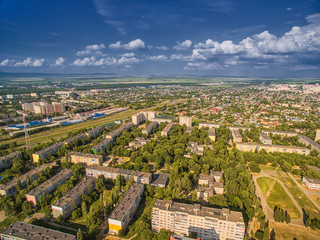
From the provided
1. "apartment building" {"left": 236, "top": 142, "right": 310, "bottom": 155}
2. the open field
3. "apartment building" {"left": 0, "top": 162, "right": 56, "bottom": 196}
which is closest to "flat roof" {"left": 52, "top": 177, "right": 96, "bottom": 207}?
"apartment building" {"left": 0, "top": 162, "right": 56, "bottom": 196}

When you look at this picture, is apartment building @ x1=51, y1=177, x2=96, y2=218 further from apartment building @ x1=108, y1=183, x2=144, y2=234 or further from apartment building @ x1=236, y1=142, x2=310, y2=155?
apartment building @ x1=236, y1=142, x2=310, y2=155

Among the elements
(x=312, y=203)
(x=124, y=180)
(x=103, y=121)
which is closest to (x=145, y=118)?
(x=103, y=121)

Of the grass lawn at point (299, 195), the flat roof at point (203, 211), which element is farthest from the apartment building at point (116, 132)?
the grass lawn at point (299, 195)

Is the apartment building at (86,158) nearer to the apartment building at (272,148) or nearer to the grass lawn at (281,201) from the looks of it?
the grass lawn at (281,201)

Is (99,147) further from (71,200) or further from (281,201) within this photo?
(281,201)

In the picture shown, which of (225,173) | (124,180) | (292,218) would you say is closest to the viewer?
(292,218)

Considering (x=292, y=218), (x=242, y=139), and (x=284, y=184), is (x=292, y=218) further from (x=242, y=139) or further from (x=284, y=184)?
(x=242, y=139)
